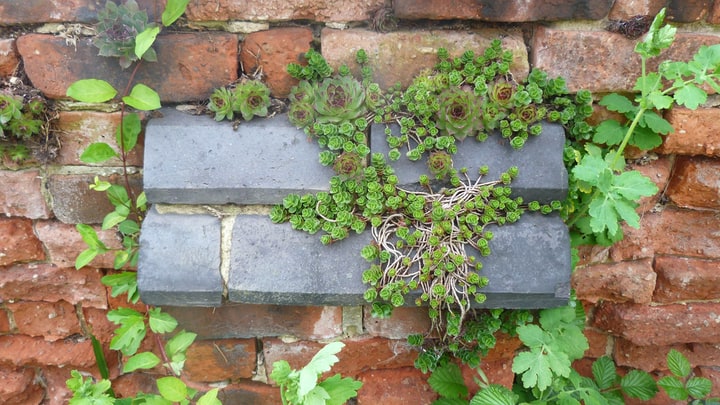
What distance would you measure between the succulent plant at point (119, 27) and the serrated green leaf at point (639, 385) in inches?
58.4

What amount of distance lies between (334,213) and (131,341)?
23.3 inches

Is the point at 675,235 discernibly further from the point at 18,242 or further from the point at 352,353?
the point at 18,242

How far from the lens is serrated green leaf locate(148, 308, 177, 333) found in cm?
120

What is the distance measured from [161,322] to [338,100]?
2.20 feet

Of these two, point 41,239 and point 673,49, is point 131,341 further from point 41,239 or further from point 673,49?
point 673,49

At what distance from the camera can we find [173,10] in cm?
106

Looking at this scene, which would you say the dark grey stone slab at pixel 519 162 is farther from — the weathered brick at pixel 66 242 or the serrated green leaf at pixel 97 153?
the weathered brick at pixel 66 242

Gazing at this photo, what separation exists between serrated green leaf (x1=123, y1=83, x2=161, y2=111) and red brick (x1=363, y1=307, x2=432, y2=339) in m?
0.71

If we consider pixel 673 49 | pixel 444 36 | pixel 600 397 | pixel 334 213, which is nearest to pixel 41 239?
pixel 334 213

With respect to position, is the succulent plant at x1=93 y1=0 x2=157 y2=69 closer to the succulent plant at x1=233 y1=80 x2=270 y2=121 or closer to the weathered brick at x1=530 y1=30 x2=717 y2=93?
the succulent plant at x1=233 y1=80 x2=270 y2=121

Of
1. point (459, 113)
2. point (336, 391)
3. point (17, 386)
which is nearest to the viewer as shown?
point (336, 391)

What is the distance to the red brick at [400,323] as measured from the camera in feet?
4.18

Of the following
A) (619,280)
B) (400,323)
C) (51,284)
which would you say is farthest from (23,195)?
(619,280)

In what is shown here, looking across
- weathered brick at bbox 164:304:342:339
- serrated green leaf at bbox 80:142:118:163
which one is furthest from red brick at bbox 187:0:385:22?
weathered brick at bbox 164:304:342:339
